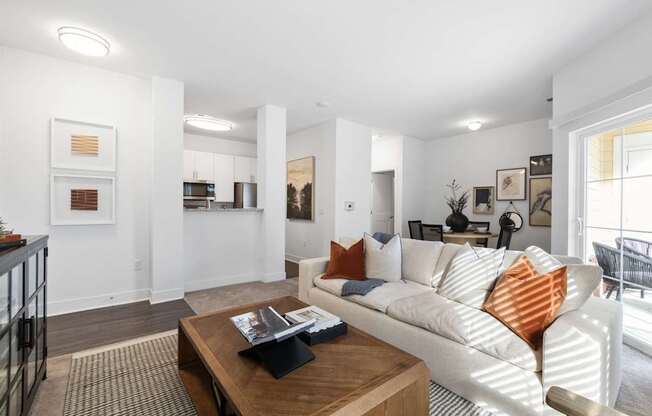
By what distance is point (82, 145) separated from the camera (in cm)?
312

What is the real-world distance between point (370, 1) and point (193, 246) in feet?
11.3

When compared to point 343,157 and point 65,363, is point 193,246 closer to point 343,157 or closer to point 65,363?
point 65,363

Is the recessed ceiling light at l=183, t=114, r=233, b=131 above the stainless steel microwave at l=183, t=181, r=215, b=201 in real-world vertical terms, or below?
above

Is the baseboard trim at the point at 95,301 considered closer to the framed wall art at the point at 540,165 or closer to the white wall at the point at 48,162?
the white wall at the point at 48,162

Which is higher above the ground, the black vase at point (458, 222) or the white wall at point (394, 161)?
the white wall at point (394, 161)

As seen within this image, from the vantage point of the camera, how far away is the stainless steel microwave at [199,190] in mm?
5637

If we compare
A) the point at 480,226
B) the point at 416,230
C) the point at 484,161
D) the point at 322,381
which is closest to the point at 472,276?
the point at 322,381

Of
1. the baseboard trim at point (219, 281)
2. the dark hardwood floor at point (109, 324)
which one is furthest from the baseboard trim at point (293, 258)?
the dark hardwood floor at point (109, 324)

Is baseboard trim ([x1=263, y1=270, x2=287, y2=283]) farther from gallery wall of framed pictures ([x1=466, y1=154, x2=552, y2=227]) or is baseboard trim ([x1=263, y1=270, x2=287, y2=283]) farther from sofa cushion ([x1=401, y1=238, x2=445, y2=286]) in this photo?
gallery wall of framed pictures ([x1=466, y1=154, x2=552, y2=227])

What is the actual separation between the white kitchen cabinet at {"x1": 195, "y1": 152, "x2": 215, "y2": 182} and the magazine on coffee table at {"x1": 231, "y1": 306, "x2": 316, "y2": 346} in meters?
4.92

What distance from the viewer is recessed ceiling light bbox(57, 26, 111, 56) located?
2.54 m

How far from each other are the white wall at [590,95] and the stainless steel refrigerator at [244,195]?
522 centimetres

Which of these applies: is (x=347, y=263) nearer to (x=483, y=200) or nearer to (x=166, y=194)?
(x=166, y=194)

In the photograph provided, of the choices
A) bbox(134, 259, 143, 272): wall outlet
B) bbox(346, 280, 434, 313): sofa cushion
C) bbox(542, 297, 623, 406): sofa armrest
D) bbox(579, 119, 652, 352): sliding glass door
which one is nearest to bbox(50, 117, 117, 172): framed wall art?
bbox(134, 259, 143, 272): wall outlet
